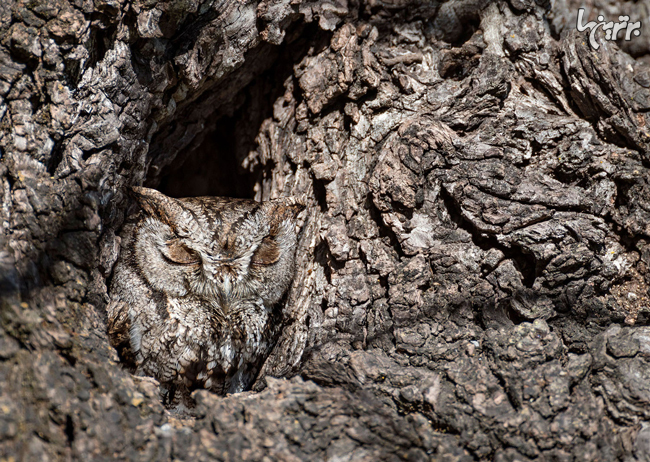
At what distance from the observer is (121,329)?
1.77 m

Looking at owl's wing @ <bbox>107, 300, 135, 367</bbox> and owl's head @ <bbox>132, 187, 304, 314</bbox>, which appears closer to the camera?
owl's wing @ <bbox>107, 300, 135, 367</bbox>

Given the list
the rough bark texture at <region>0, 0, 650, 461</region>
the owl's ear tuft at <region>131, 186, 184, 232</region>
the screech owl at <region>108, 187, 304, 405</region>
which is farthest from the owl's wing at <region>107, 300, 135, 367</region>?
the owl's ear tuft at <region>131, 186, 184, 232</region>

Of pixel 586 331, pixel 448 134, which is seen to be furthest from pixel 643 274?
pixel 448 134

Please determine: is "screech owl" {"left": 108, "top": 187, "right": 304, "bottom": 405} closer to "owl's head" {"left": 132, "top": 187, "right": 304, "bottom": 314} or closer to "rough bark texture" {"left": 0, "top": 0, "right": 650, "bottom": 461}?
"owl's head" {"left": 132, "top": 187, "right": 304, "bottom": 314}

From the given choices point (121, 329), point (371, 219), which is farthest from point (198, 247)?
point (371, 219)

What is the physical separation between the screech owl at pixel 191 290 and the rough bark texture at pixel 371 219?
0.49 ft

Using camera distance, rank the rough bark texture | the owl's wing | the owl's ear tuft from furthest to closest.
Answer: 1. the owl's ear tuft
2. the owl's wing
3. the rough bark texture

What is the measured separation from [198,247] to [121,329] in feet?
1.46

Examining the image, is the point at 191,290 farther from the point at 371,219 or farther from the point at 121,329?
the point at 371,219

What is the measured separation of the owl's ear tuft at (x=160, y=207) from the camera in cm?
186

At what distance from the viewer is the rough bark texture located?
1.30 metres

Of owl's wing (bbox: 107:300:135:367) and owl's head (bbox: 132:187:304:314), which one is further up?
owl's head (bbox: 132:187:304:314)

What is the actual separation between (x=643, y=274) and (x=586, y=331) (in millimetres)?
337

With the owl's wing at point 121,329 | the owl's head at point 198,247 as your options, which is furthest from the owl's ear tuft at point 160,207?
the owl's wing at point 121,329
